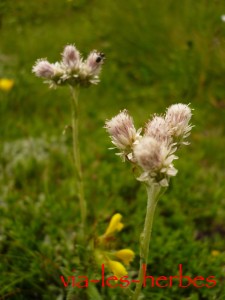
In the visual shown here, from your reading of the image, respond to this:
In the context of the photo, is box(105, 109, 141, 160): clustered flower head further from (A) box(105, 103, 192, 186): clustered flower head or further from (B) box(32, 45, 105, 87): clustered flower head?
(B) box(32, 45, 105, 87): clustered flower head

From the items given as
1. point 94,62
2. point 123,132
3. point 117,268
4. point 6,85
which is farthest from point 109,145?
point 123,132

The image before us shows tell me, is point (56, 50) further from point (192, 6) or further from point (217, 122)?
point (217, 122)

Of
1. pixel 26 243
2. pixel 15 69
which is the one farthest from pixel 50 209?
pixel 15 69

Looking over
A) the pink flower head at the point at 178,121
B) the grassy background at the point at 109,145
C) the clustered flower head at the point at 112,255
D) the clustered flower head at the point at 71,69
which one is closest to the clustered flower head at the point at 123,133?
the pink flower head at the point at 178,121

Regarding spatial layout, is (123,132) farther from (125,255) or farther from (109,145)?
(109,145)

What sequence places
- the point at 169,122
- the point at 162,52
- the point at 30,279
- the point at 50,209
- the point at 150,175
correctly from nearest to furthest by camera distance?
the point at 150,175 → the point at 169,122 → the point at 30,279 → the point at 50,209 → the point at 162,52
